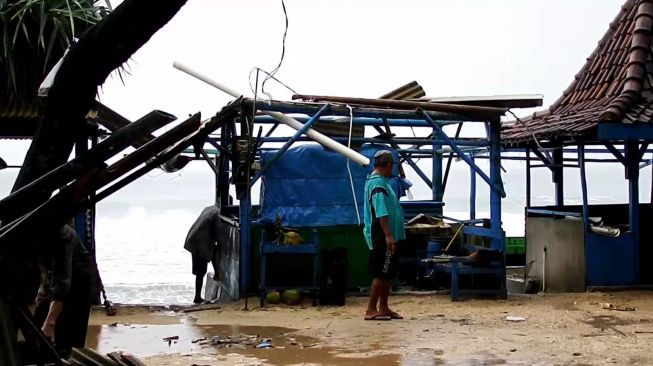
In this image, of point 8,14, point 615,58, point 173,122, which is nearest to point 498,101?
point 615,58

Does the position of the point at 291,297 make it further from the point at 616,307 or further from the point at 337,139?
the point at 616,307

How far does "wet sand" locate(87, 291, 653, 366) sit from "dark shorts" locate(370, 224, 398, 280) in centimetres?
60

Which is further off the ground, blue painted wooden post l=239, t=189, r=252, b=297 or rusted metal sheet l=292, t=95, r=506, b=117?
rusted metal sheet l=292, t=95, r=506, b=117

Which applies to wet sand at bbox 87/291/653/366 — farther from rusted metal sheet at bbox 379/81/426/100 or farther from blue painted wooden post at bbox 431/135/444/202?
blue painted wooden post at bbox 431/135/444/202

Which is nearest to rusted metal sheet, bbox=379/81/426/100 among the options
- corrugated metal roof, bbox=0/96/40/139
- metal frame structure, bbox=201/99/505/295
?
metal frame structure, bbox=201/99/505/295

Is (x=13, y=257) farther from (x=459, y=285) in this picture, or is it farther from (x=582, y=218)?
(x=582, y=218)

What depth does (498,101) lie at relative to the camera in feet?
40.4

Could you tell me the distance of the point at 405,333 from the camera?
9211mm

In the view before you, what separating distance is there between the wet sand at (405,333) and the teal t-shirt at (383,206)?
1076 millimetres

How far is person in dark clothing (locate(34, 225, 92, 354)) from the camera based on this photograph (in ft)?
22.1

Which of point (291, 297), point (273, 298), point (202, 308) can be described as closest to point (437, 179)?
point (291, 297)

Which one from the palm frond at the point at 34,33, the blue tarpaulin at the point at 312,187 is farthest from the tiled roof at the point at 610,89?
the palm frond at the point at 34,33

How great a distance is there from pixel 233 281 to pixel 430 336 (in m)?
4.27

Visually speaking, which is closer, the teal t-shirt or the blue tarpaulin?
the teal t-shirt
